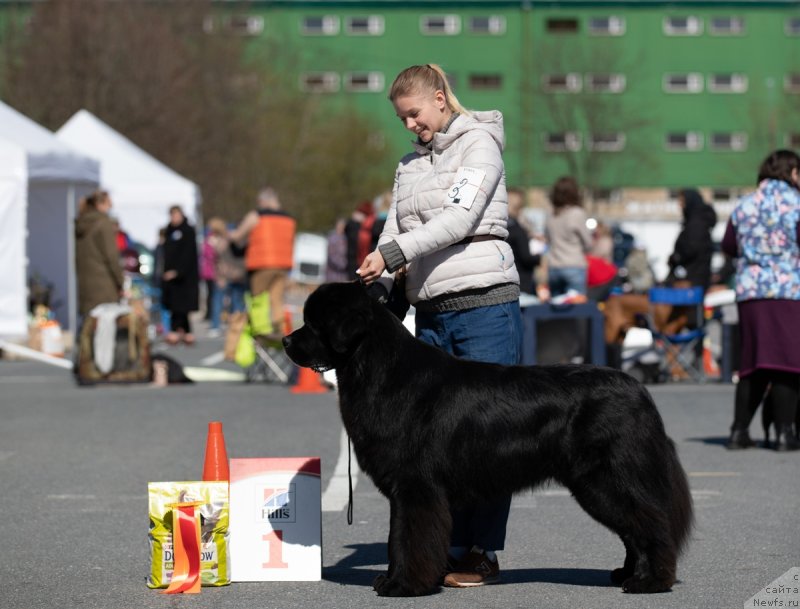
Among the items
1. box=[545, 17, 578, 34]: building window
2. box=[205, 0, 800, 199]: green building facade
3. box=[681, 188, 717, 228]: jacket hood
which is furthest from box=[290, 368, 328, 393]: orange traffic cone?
box=[545, 17, 578, 34]: building window

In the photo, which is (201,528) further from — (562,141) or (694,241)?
(562,141)

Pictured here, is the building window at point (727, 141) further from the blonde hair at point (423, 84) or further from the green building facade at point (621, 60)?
the blonde hair at point (423, 84)

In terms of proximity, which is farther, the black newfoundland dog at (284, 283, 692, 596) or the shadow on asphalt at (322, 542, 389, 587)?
the shadow on asphalt at (322, 542, 389, 587)

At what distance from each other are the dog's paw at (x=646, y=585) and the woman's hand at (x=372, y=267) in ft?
4.99

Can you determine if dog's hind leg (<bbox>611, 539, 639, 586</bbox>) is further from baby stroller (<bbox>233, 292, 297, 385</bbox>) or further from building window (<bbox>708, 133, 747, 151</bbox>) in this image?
building window (<bbox>708, 133, 747, 151</bbox>)

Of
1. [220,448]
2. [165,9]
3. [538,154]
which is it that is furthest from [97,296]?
[538,154]

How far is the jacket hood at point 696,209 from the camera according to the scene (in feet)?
53.4

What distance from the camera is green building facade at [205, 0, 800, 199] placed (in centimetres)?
6781

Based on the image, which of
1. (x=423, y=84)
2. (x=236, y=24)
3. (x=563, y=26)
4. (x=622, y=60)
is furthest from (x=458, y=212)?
(x=563, y=26)

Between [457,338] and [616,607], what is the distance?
1306mm

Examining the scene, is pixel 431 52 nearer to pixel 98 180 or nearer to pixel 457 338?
pixel 98 180

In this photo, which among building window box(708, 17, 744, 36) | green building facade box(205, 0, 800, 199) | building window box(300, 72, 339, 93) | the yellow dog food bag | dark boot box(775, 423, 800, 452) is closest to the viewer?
the yellow dog food bag

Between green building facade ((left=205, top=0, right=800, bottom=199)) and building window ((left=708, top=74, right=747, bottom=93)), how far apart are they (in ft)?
0.16

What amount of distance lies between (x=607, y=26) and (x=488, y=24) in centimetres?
556
